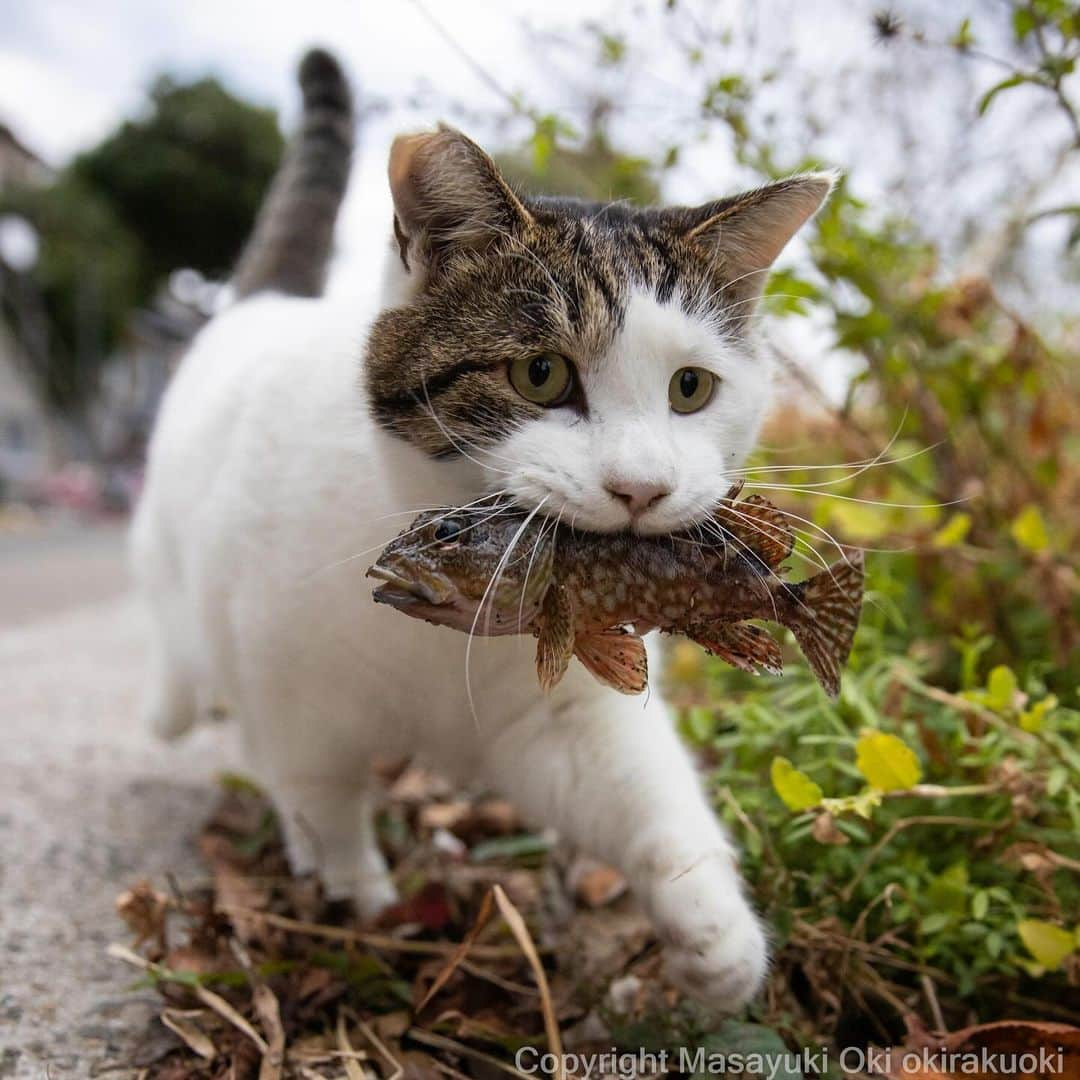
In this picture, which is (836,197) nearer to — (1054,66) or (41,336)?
(1054,66)

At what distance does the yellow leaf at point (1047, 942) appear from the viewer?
47.8 inches

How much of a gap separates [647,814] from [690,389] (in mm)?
607

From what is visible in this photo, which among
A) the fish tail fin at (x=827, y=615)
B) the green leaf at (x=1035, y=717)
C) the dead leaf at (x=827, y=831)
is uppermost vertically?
the fish tail fin at (x=827, y=615)

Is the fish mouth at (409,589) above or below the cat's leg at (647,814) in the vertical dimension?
above

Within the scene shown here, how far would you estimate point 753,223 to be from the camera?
1406mm

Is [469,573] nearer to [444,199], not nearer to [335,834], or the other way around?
[444,199]

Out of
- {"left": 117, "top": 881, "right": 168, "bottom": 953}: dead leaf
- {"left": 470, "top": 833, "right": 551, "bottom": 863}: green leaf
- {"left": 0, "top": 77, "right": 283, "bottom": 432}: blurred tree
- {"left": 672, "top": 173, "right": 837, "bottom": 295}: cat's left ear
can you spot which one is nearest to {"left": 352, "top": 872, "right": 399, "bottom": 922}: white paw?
{"left": 470, "top": 833, "right": 551, "bottom": 863}: green leaf

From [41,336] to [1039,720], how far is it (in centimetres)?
2157

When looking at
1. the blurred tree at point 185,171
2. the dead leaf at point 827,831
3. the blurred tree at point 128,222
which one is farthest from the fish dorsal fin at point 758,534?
the blurred tree at point 185,171

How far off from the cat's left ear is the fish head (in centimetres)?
61

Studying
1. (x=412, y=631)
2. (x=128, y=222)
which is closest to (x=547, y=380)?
(x=412, y=631)

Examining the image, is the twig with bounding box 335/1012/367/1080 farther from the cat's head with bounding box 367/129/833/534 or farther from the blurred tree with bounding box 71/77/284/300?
the blurred tree with bounding box 71/77/284/300

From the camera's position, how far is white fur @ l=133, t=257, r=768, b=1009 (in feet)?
3.84

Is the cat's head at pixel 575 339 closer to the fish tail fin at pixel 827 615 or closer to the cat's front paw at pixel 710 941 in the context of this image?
the fish tail fin at pixel 827 615
